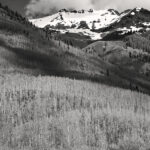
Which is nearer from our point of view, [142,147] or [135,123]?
[142,147]

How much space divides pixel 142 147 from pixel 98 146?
4.62 m

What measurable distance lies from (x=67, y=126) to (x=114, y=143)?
835 cm

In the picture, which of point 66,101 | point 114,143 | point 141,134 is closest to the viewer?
point 114,143

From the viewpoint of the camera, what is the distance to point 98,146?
35188 mm

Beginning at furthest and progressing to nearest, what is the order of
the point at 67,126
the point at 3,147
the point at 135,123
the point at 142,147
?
the point at 135,123
the point at 67,126
the point at 142,147
the point at 3,147

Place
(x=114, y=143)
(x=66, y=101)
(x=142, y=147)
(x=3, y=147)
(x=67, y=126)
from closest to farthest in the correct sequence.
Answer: (x=3, y=147)
(x=142, y=147)
(x=114, y=143)
(x=67, y=126)
(x=66, y=101)

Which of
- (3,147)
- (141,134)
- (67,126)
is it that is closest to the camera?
(3,147)

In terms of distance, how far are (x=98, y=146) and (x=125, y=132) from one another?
7410 millimetres

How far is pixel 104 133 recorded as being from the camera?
41250mm

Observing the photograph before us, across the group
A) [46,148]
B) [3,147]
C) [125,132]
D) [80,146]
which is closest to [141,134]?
[125,132]

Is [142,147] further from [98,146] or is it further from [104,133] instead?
[104,133]

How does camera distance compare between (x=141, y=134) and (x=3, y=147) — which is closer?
(x=3, y=147)

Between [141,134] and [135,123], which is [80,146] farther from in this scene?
[135,123]

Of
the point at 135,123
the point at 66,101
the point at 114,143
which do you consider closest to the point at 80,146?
A: the point at 114,143
